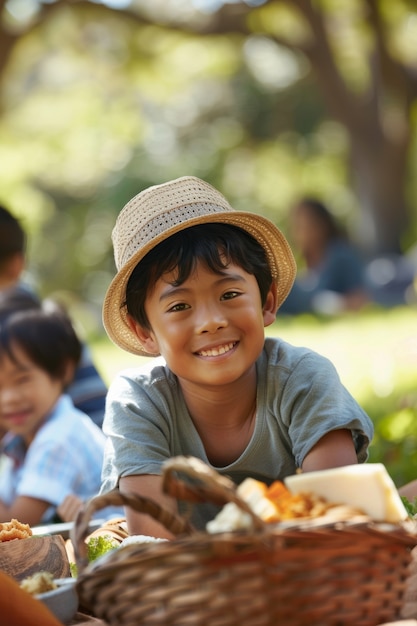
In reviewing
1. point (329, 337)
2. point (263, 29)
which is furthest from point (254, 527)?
point (263, 29)

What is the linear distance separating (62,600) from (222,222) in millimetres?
1167

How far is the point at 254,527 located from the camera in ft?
5.89

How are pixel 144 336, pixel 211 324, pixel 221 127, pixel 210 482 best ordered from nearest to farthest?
pixel 210 482 < pixel 211 324 < pixel 144 336 < pixel 221 127

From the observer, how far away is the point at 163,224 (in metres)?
2.89

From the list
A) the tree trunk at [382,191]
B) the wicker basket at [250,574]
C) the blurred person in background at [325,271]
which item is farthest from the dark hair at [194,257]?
the tree trunk at [382,191]

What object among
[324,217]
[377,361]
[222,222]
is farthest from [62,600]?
[324,217]

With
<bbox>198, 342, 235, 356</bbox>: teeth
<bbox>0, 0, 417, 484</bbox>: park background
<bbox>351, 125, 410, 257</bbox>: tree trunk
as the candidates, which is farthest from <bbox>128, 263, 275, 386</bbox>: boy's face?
<bbox>351, 125, 410, 257</bbox>: tree trunk

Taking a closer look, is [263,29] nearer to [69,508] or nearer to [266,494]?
[69,508]

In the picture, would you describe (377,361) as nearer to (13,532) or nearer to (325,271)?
(325,271)

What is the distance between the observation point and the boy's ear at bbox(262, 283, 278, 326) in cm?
315

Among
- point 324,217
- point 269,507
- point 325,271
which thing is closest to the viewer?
point 269,507

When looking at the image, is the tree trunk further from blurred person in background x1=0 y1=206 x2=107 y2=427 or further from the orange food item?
the orange food item

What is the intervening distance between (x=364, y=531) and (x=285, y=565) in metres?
→ 0.16

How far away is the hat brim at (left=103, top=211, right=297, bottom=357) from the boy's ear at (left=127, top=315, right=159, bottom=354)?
0.08 feet
